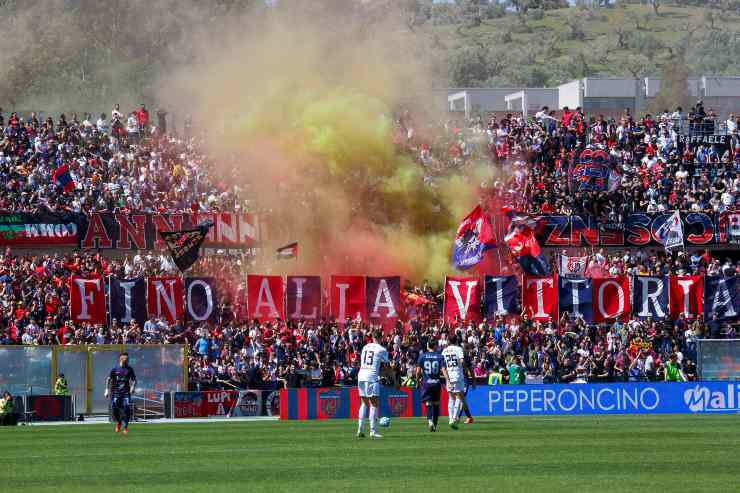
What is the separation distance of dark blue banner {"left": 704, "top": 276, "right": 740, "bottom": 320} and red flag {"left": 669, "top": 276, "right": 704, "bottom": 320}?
0.74ft

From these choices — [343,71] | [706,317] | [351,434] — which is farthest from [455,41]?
[351,434]

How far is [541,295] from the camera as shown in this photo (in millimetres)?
39938

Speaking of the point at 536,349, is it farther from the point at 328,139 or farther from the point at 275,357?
the point at 328,139

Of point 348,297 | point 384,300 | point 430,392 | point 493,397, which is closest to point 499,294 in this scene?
point 384,300

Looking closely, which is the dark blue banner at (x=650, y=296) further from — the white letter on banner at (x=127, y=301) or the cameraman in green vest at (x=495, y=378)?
the white letter on banner at (x=127, y=301)

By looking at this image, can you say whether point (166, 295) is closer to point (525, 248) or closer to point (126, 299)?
point (126, 299)

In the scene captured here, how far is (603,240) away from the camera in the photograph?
47.0 meters

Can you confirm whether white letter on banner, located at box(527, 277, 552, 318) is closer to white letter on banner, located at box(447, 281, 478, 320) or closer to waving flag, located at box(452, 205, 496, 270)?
white letter on banner, located at box(447, 281, 478, 320)

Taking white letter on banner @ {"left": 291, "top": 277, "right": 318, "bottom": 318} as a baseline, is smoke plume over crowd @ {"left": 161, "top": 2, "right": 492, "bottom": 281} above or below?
above

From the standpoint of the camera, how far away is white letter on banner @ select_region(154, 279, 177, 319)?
37.7 metres

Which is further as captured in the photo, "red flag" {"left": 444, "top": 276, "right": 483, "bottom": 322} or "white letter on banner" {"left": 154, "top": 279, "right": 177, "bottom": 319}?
"red flag" {"left": 444, "top": 276, "right": 483, "bottom": 322}

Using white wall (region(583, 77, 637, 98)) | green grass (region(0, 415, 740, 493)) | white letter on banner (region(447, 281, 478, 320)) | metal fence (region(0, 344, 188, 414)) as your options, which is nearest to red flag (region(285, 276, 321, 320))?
white letter on banner (region(447, 281, 478, 320))

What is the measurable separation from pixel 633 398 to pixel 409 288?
11441 millimetres

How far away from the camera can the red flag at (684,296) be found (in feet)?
133
